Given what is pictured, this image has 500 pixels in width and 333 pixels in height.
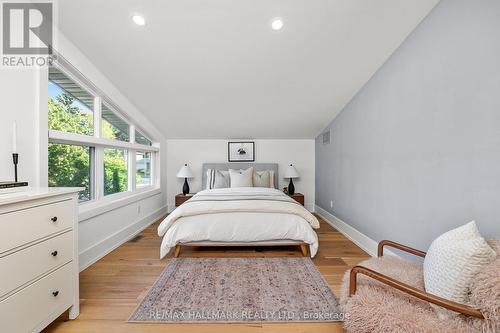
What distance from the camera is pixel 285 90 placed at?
3219mm

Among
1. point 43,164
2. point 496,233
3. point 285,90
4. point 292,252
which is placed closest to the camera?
point 496,233

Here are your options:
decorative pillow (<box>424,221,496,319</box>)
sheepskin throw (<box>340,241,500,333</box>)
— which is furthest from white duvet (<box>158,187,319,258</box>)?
decorative pillow (<box>424,221,496,319</box>)

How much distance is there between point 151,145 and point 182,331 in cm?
364

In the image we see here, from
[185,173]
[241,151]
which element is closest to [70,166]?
[185,173]

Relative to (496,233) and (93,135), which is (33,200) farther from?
(496,233)

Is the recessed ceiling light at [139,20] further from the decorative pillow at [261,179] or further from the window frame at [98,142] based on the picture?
the decorative pillow at [261,179]

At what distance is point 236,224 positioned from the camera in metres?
2.63

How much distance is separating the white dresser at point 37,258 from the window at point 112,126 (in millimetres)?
1810

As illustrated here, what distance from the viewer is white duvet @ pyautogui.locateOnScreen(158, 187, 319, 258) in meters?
2.59

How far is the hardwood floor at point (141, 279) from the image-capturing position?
1563mm

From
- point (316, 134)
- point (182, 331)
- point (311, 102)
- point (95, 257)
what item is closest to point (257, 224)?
point (182, 331)

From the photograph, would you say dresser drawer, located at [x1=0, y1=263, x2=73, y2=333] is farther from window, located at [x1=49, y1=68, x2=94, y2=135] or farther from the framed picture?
the framed picture

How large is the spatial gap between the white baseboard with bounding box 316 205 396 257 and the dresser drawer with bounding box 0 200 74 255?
2.86 metres

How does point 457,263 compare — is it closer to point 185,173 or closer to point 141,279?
point 141,279
